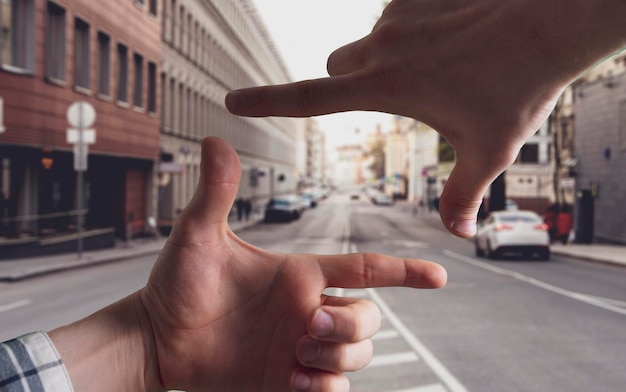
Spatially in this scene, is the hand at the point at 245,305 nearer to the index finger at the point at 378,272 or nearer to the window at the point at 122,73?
the index finger at the point at 378,272

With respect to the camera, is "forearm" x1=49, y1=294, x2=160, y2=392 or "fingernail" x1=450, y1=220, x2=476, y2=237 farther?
"forearm" x1=49, y1=294, x2=160, y2=392

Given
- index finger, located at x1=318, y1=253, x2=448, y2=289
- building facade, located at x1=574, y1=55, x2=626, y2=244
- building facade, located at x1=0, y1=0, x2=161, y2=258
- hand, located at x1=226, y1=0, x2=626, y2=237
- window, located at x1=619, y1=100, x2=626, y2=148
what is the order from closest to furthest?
hand, located at x1=226, y1=0, x2=626, y2=237 < index finger, located at x1=318, y1=253, x2=448, y2=289 < building facade, located at x1=0, y1=0, x2=161, y2=258 < window, located at x1=619, y1=100, x2=626, y2=148 < building facade, located at x1=574, y1=55, x2=626, y2=244

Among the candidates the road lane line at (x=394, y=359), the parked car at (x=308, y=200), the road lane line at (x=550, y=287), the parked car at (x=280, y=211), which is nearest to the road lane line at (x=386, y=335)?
the road lane line at (x=394, y=359)

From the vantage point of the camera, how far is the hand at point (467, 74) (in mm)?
950

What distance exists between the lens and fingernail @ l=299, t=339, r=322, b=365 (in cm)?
137

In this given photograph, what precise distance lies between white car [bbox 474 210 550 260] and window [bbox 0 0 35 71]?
11410mm

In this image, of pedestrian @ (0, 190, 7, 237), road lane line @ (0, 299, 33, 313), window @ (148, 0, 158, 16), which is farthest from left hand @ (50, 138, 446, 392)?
pedestrian @ (0, 190, 7, 237)

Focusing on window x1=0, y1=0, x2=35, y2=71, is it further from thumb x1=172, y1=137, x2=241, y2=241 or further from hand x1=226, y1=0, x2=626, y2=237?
hand x1=226, y1=0, x2=626, y2=237

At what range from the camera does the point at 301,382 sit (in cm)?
138

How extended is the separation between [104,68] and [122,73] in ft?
0.41

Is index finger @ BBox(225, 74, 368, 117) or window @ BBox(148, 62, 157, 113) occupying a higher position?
window @ BBox(148, 62, 157, 113)

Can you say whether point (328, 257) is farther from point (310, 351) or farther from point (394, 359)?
point (394, 359)

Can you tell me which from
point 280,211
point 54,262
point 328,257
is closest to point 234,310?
point 328,257

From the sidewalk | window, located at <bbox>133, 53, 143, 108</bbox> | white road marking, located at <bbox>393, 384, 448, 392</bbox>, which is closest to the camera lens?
window, located at <bbox>133, 53, 143, 108</bbox>
